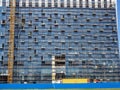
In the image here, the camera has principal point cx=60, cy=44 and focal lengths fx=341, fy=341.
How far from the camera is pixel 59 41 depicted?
2522 inches

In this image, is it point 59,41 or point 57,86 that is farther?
point 59,41

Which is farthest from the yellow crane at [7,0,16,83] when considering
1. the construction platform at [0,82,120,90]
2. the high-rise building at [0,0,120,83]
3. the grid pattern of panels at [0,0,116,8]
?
the construction platform at [0,82,120,90]

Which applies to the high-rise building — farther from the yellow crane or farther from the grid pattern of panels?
the yellow crane

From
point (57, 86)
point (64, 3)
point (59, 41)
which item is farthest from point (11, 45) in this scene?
point (57, 86)

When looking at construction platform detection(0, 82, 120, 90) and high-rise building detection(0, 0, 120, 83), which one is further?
high-rise building detection(0, 0, 120, 83)

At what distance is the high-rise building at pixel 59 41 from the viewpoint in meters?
62.8

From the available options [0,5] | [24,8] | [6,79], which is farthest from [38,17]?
[6,79]

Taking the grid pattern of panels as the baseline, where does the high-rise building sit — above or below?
below

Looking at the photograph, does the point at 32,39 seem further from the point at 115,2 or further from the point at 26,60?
the point at 115,2

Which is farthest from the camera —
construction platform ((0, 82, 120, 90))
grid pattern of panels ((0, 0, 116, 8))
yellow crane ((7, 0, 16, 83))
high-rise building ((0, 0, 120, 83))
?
grid pattern of panels ((0, 0, 116, 8))

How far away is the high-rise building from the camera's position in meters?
62.8

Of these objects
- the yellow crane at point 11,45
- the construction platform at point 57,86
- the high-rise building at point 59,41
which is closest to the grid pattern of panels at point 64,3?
the high-rise building at point 59,41

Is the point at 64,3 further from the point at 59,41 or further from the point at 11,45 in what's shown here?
the point at 11,45

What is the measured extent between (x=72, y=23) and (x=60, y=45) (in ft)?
15.9
